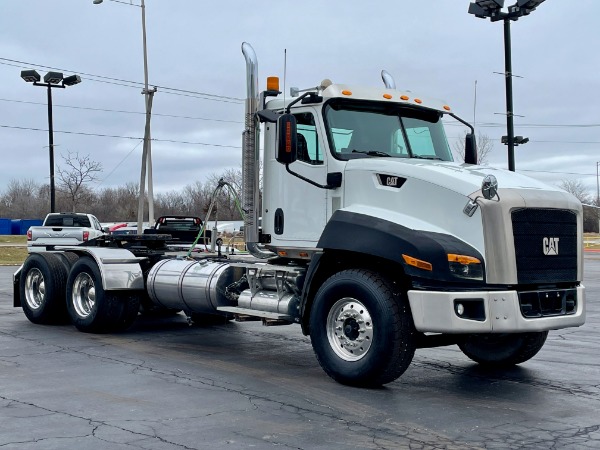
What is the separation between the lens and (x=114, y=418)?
272 inches

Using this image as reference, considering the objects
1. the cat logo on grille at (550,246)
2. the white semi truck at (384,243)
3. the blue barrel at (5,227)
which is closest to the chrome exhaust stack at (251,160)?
the white semi truck at (384,243)

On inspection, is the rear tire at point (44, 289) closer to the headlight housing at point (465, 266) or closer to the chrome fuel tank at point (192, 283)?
the chrome fuel tank at point (192, 283)

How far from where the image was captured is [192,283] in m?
10.8

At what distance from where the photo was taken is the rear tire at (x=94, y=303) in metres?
11.8

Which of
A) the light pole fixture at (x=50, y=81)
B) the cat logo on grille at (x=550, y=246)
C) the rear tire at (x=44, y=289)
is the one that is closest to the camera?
the cat logo on grille at (x=550, y=246)

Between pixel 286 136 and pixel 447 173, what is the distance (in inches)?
68.1

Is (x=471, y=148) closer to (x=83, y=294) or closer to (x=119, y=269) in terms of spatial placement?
(x=119, y=269)

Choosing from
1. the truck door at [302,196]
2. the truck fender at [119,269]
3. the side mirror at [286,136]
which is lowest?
the truck fender at [119,269]

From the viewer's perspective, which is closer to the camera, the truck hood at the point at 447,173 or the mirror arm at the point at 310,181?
the truck hood at the point at 447,173

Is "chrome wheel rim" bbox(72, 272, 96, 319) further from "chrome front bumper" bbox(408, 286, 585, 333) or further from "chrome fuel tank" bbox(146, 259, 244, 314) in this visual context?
"chrome front bumper" bbox(408, 286, 585, 333)

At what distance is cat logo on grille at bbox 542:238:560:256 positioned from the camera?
807cm

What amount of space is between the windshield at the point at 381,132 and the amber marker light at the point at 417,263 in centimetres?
172

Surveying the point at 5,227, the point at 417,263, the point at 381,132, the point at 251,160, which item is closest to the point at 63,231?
the point at 251,160

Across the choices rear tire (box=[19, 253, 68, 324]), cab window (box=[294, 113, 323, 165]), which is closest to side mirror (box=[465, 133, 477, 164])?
cab window (box=[294, 113, 323, 165])
